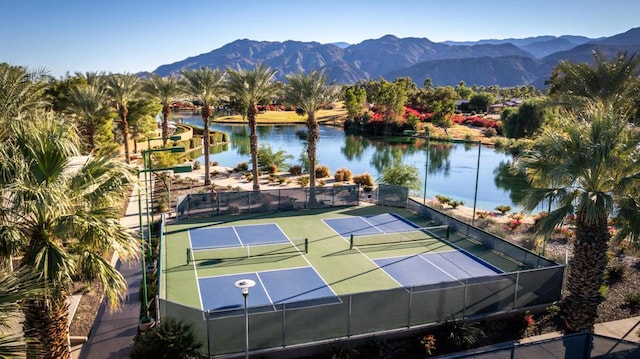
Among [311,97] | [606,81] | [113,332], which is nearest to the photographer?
[113,332]

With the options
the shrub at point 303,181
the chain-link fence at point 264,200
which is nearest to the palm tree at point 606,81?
the chain-link fence at point 264,200

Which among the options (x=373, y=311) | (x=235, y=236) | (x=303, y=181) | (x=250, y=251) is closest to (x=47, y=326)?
(x=373, y=311)

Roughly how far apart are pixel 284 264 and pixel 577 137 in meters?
12.6

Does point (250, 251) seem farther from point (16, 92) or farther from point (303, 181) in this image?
point (303, 181)

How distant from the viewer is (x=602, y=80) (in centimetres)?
2411

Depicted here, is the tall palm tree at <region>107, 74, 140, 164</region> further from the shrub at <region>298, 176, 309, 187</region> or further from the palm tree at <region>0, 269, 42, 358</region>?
the palm tree at <region>0, 269, 42, 358</region>

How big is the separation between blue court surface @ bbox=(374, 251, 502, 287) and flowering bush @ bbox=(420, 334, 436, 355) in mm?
4949

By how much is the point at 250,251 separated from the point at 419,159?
45579mm

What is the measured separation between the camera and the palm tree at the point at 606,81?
2367cm

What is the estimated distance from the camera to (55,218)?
9750mm

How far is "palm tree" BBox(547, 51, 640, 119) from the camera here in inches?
932

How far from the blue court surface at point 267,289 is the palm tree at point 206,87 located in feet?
65.7

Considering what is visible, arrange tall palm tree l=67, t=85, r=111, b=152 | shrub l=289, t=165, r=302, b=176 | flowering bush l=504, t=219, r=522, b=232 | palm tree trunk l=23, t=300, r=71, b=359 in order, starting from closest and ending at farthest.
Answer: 1. palm tree trunk l=23, t=300, r=71, b=359
2. flowering bush l=504, t=219, r=522, b=232
3. tall palm tree l=67, t=85, r=111, b=152
4. shrub l=289, t=165, r=302, b=176

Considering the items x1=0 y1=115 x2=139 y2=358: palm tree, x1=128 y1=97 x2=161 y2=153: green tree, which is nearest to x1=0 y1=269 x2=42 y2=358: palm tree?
x1=0 y1=115 x2=139 y2=358: palm tree
